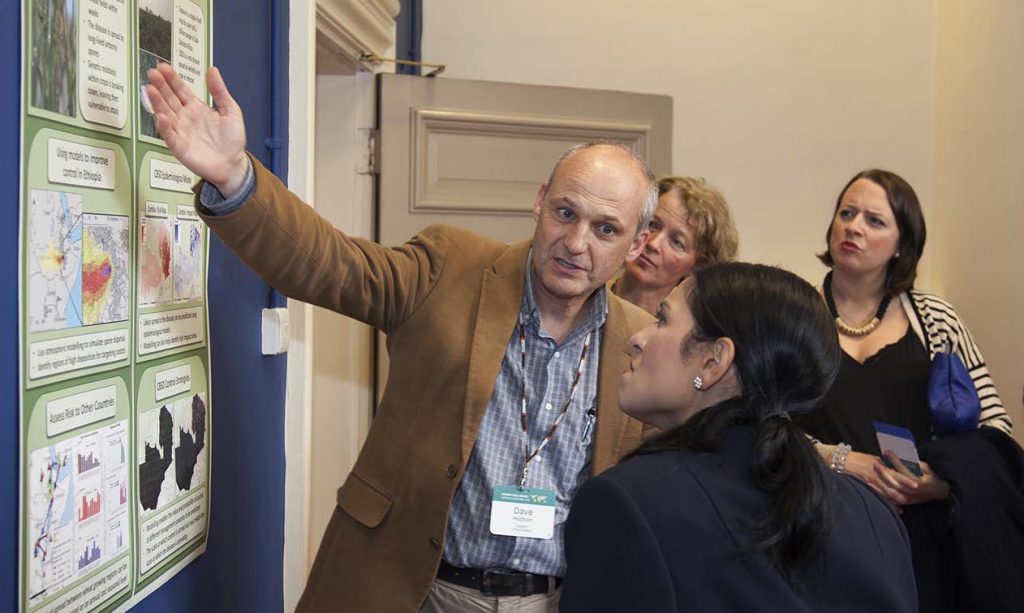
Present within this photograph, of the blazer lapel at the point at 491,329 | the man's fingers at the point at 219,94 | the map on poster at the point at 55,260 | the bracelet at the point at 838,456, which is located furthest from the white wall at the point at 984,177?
the map on poster at the point at 55,260

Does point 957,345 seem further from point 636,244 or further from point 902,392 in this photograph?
point 636,244

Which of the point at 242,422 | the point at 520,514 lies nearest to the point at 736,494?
the point at 520,514

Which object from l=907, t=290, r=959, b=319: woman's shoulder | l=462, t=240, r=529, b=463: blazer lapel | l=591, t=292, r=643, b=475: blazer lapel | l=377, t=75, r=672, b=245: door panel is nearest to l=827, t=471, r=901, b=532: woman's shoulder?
l=591, t=292, r=643, b=475: blazer lapel

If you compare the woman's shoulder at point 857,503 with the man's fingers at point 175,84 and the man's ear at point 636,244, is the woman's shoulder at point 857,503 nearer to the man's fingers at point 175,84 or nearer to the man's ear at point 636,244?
the man's ear at point 636,244

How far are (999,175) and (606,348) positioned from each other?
2.55m

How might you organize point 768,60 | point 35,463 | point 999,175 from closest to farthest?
point 35,463 → point 999,175 → point 768,60

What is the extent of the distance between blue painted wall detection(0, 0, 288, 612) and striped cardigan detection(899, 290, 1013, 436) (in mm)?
1705

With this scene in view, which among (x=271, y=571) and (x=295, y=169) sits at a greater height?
(x=295, y=169)

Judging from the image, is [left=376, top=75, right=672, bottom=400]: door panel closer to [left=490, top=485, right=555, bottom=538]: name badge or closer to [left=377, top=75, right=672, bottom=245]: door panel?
[left=377, top=75, right=672, bottom=245]: door panel

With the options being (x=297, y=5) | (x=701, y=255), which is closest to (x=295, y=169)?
(x=297, y=5)

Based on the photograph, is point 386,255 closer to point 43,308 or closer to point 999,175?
point 43,308

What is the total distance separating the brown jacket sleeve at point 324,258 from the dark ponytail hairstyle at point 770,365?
64 centimetres

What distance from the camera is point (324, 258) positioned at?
5.32 feet

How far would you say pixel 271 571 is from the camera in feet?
7.80
